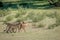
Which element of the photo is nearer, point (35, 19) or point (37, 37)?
point (37, 37)

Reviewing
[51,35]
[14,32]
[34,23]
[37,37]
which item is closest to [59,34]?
[51,35]

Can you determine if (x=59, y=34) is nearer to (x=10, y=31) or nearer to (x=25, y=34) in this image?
(x=25, y=34)

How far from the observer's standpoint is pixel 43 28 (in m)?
16.5

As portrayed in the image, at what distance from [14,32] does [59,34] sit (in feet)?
8.39

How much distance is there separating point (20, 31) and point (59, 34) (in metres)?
2.27

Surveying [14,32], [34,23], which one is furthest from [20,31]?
[34,23]

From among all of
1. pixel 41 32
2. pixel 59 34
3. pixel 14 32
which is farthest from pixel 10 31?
pixel 59 34

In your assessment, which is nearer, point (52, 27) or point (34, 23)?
point (52, 27)

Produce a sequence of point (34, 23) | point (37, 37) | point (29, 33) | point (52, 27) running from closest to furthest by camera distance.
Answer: point (37, 37) → point (29, 33) → point (52, 27) → point (34, 23)

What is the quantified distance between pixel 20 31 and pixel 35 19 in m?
4.35

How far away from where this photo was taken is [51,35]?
14.2m

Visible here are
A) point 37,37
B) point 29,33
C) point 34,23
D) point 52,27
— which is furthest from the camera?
point 34,23

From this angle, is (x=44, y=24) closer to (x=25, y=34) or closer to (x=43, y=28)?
(x=43, y=28)

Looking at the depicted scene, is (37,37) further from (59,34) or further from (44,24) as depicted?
(44,24)
